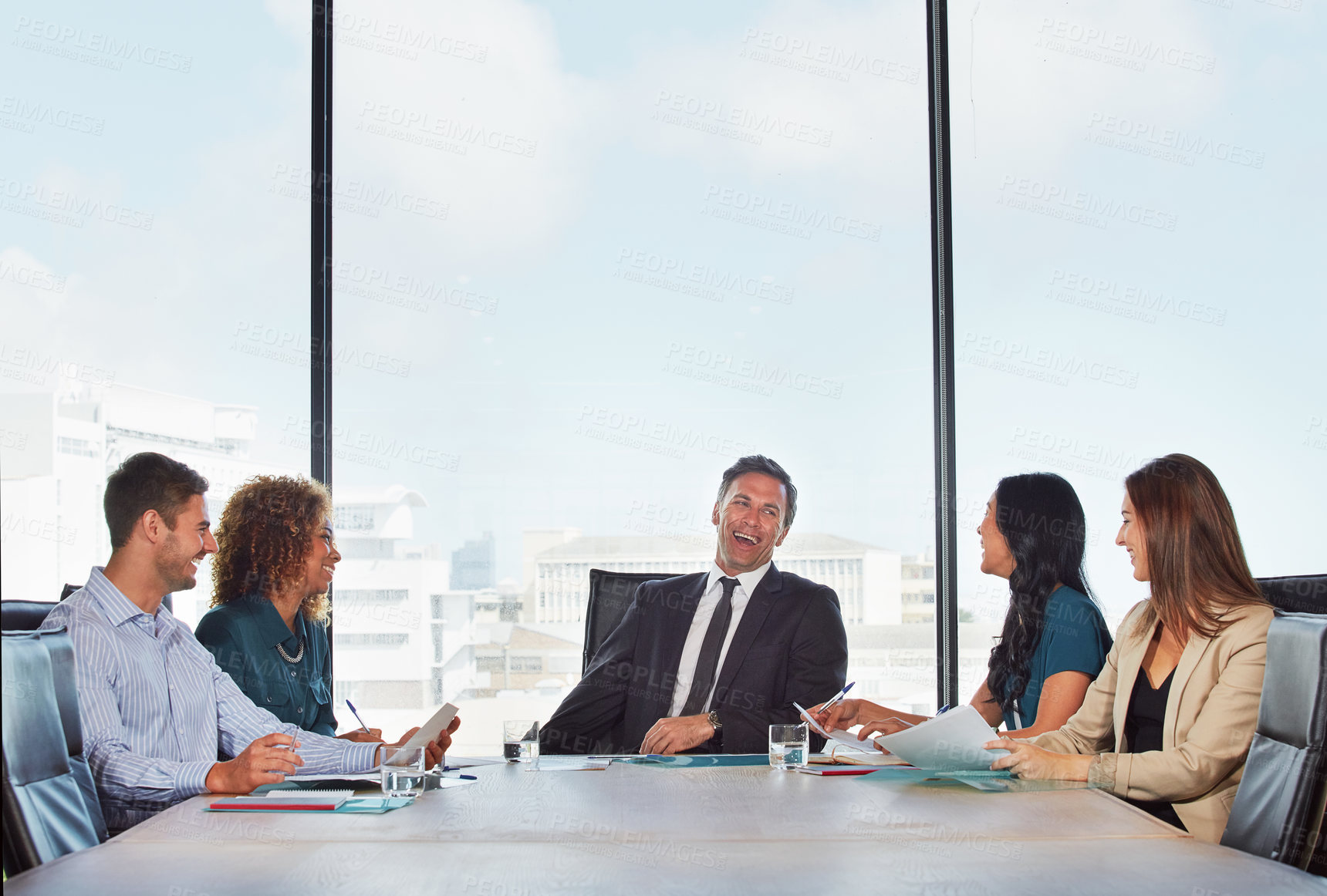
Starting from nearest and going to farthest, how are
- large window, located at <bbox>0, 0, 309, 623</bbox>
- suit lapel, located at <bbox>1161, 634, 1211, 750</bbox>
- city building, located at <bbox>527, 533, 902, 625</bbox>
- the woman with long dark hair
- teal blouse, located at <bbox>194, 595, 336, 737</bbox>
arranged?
suit lapel, located at <bbox>1161, 634, 1211, 750</bbox> < the woman with long dark hair < teal blouse, located at <bbox>194, 595, 336, 737</bbox> < large window, located at <bbox>0, 0, 309, 623</bbox> < city building, located at <bbox>527, 533, 902, 625</bbox>

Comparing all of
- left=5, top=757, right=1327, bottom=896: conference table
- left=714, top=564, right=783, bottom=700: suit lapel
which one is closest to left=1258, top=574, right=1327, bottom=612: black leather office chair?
left=5, top=757, right=1327, bottom=896: conference table

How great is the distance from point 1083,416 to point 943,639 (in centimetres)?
94

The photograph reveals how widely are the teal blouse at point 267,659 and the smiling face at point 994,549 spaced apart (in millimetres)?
1881

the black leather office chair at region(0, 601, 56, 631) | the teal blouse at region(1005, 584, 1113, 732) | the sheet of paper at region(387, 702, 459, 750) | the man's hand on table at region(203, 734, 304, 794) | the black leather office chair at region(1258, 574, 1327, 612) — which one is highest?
the black leather office chair at region(1258, 574, 1327, 612)

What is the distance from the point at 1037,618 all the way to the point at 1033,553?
164 millimetres

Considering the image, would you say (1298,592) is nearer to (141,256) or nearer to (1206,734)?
(1206,734)

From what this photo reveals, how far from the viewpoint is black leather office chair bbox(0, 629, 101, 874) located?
4.83 feet

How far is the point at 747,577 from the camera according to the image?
310 centimetres

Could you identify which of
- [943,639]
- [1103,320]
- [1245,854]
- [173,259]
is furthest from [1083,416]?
[173,259]

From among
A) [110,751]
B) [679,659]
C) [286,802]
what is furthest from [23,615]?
[679,659]

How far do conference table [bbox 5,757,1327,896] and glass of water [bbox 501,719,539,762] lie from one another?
14.4 inches

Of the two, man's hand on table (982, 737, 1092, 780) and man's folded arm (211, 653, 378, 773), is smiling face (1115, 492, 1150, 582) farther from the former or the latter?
man's folded arm (211, 653, 378, 773)

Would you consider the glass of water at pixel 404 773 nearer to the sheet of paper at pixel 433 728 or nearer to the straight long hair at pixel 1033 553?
the sheet of paper at pixel 433 728

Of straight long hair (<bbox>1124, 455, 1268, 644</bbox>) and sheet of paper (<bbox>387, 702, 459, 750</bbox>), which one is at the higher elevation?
straight long hair (<bbox>1124, 455, 1268, 644</bbox>)
